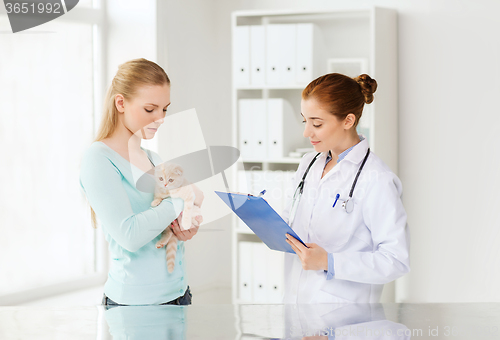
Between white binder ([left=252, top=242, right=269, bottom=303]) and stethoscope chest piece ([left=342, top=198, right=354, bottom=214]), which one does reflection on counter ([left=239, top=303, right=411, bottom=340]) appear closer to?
stethoscope chest piece ([left=342, top=198, right=354, bottom=214])

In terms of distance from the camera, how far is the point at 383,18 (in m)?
2.68

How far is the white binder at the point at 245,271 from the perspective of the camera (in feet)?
9.50

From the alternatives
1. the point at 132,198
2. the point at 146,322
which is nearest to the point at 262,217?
the point at 132,198

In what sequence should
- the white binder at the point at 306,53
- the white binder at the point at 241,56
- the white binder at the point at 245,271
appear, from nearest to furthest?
the white binder at the point at 306,53, the white binder at the point at 241,56, the white binder at the point at 245,271

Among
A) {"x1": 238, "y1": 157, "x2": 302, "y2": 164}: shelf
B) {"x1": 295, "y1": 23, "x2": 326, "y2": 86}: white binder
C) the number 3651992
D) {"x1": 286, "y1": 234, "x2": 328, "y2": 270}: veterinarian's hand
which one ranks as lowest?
{"x1": 286, "y1": 234, "x2": 328, "y2": 270}: veterinarian's hand

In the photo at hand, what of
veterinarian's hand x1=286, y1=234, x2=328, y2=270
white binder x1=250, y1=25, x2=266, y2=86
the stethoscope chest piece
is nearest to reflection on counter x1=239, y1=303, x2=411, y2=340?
veterinarian's hand x1=286, y1=234, x2=328, y2=270

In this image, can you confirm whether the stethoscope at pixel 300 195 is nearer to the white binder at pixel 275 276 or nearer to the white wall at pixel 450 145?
the white binder at pixel 275 276

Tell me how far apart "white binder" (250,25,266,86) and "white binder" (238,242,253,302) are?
0.97 metres

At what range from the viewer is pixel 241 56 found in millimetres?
2805

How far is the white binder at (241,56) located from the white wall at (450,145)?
2.31 ft

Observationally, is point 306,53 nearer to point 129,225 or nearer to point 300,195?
point 300,195

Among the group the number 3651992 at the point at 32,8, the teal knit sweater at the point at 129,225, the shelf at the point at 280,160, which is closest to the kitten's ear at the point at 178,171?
the teal knit sweater at the point at 129,225

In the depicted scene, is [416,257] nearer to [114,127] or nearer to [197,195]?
[197,195]

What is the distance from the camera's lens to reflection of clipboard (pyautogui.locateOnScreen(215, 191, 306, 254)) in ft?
4.24
